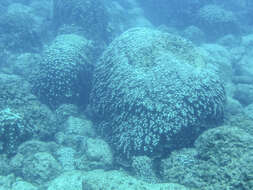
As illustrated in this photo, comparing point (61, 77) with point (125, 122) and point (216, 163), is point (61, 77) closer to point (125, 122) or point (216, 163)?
point (125, 122)

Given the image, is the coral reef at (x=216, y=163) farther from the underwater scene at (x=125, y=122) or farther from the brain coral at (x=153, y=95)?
the brain coral at (x=153, y=95)

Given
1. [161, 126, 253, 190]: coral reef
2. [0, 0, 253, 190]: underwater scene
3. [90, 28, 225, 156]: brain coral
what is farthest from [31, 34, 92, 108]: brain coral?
[161, 126, 253, 190]: coral reef

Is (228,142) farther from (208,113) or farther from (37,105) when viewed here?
(37,105)

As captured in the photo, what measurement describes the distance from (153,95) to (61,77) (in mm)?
2043

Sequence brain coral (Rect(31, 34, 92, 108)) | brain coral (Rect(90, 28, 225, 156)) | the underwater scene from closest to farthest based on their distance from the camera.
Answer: the underwater scene, brain coral (Rect(90, 28, 225, 156)), brain coral (Rect(31, 34, 92, 108))

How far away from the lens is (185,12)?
42.4 ft

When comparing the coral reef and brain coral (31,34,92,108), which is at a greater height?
brain coral (31,34,92,108)

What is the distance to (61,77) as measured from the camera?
4.80 meters

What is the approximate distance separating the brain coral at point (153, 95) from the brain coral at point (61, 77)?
1.62ft

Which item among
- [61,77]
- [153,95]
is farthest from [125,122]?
[61,77]

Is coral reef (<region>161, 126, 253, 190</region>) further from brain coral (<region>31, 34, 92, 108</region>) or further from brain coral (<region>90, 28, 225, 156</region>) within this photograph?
brain coral (<region>31, 34, 92, 108</region>)

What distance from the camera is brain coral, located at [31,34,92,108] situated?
4820 mm

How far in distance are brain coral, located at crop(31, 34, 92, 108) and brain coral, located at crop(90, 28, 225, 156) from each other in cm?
49

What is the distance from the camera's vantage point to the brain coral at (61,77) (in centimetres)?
482
